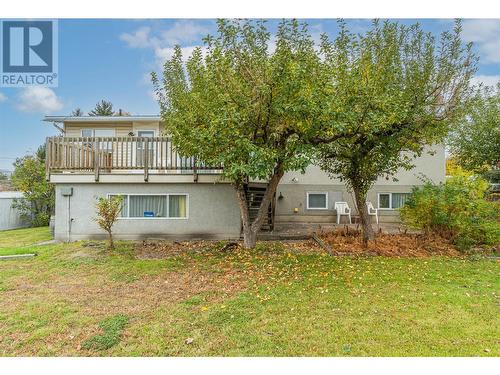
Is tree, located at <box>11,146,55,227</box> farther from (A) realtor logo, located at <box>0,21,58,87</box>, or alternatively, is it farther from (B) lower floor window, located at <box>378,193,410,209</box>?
(B) lower floor window, located at <box>378,193,410,209</box>

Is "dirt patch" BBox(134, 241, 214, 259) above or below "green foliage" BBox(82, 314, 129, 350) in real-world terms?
above

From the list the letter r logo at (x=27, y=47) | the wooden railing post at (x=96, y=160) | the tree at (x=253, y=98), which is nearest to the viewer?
the tree at (x=253, y=98)

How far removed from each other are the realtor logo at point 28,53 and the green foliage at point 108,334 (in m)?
6.62

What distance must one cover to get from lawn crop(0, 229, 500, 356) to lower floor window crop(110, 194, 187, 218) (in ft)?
7.60

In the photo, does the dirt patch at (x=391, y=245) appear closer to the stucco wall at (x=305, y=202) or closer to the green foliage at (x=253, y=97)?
the stucco wall at (x=305, y=202)

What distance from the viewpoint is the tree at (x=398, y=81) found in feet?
22.0

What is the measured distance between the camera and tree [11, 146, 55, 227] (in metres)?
14.3

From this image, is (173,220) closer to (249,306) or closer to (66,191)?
(66,191)

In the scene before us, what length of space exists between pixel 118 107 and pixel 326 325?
15432mm

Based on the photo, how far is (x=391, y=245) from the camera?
27.7 feet

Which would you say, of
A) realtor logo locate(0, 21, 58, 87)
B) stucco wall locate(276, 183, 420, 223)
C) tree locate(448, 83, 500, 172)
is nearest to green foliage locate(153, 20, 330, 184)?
realtor logo locate(0, 21, 58, 87)

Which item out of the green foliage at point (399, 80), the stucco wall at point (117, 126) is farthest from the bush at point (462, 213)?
the stucco wall at point (117, 126)
